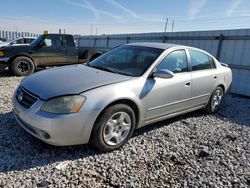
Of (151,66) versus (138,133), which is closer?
(151,66)

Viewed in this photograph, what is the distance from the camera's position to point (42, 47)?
8695 millimetres

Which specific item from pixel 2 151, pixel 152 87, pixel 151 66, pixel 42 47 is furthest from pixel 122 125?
pixel 42 47

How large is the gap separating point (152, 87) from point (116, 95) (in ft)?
2.36

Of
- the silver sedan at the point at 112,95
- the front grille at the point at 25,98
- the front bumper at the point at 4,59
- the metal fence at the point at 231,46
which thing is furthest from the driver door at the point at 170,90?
the front bumper at the point at 4,59

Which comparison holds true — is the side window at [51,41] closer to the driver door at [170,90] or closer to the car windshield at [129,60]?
the car windshield at [129,60]

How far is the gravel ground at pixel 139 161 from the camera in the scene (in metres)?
2.68

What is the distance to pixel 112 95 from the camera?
3059 mm

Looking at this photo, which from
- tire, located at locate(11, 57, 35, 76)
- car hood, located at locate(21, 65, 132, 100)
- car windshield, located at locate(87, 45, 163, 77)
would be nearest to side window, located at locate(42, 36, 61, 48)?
tire, located at locate(11, 57, 35, 76)

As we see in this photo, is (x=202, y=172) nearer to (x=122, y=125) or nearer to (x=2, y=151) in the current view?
(x=122, y=125)

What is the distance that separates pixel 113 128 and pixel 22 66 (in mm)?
6324

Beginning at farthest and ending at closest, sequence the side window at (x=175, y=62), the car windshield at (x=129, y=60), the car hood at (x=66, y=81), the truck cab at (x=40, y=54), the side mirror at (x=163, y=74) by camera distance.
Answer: the truck cab at (x=40, y=54) → the side window at (x=175, y=62) → the car windshield at (x=129, y=60) → the side mirror at (x=163, y=74) → the car hood at (x=66, y=81)

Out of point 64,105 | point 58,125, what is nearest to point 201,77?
point 64,105

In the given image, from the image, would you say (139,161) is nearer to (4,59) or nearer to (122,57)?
(122,57)

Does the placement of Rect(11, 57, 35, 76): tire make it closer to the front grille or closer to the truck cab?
the truck cab
